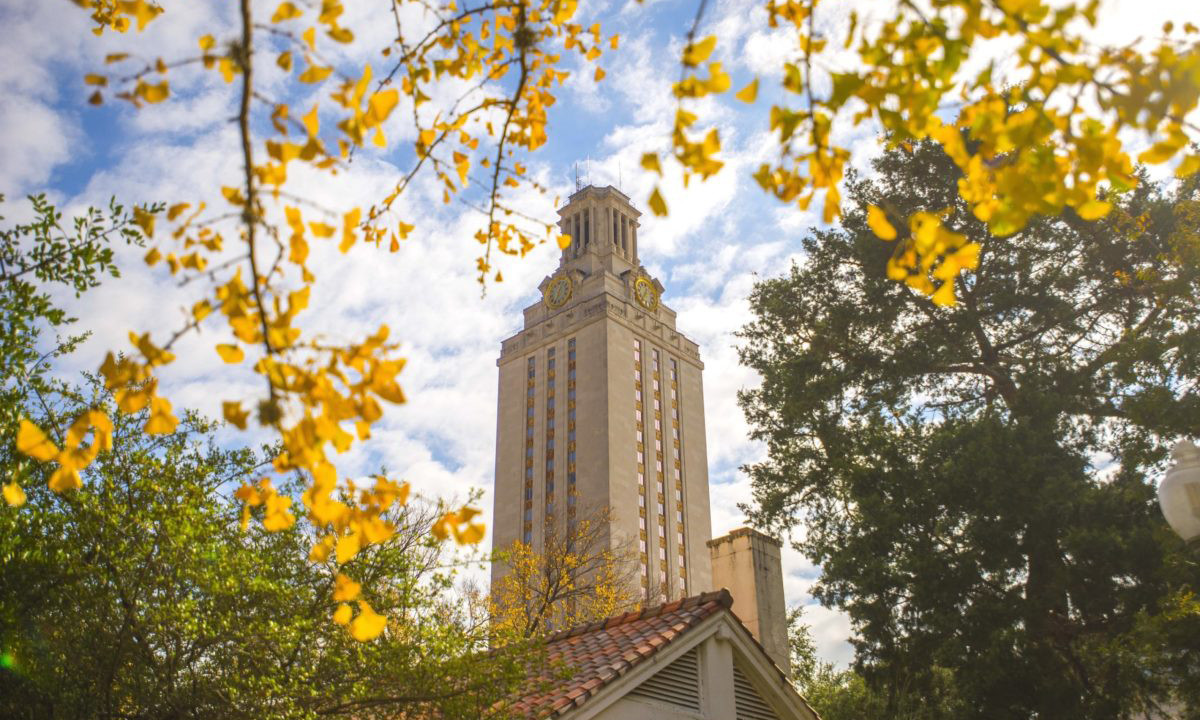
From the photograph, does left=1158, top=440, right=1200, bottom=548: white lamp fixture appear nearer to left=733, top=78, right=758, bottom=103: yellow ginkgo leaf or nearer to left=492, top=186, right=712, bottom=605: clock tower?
left=733, top=78, right=758, bottom=103: yellow ginkgo leaf

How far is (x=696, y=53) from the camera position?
284 cm

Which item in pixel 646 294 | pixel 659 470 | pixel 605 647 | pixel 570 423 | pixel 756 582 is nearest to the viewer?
pixel 605 647

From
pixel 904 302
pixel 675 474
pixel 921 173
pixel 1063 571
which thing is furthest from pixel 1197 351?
pixel 675 474

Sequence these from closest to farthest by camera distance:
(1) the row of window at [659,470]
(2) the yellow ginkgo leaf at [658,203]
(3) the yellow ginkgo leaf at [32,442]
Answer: (3) the yellow ginkgo leaf at [32,442]
(2) the yellow ginkgo leaf at [658,203]
(1) the row of window at [659,470]

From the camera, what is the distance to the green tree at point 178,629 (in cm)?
729

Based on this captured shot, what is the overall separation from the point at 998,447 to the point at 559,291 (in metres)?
79.1

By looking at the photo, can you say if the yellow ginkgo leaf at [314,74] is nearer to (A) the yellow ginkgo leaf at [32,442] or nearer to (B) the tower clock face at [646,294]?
(A) the yellow ginkgo leaf at [32,442]

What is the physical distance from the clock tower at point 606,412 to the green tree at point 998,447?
5479cm

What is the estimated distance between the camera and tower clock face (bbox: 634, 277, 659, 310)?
94.4 metres

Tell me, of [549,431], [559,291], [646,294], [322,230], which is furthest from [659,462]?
[322,230]

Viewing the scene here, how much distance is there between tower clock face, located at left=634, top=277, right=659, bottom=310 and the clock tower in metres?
0.13

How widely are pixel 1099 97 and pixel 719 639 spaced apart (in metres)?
9.58

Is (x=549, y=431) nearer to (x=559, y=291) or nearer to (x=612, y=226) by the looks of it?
(x=559, y=291)

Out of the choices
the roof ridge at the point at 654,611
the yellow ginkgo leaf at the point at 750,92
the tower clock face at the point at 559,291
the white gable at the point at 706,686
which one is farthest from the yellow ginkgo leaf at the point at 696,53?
the tower clock face at the point at 559,291
